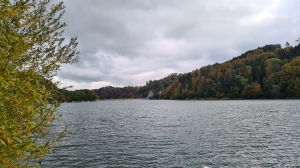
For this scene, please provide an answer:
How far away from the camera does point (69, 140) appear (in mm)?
35094

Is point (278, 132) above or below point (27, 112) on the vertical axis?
below

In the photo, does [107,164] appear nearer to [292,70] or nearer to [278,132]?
[278,132]

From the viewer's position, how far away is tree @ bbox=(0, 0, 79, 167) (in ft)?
16.0

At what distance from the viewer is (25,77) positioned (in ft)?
22.8

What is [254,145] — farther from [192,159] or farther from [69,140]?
[69,140]

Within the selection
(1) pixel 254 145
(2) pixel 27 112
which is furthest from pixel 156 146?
(2) pixel 27 112

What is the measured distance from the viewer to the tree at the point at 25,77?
16.0 feet

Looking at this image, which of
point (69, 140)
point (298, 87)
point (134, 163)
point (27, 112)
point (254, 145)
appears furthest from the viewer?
point (298, 87)

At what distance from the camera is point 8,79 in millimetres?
4621

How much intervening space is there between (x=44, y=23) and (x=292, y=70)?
204927 millimetres

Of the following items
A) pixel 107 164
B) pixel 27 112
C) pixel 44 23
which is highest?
pixel 44 23

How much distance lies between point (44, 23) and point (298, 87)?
186 metres

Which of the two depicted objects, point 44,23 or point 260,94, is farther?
point 260,94

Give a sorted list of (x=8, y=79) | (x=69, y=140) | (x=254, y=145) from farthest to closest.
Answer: (x=69, y=140), (x=254, y=145), (x=8, y=79)
